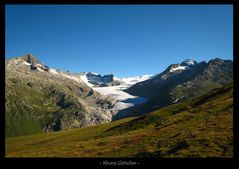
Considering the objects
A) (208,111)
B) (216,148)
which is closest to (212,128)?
(216,148)

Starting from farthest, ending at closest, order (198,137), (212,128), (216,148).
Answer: (212,128)
(198,137)
(216,148)

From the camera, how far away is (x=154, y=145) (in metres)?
35.7
